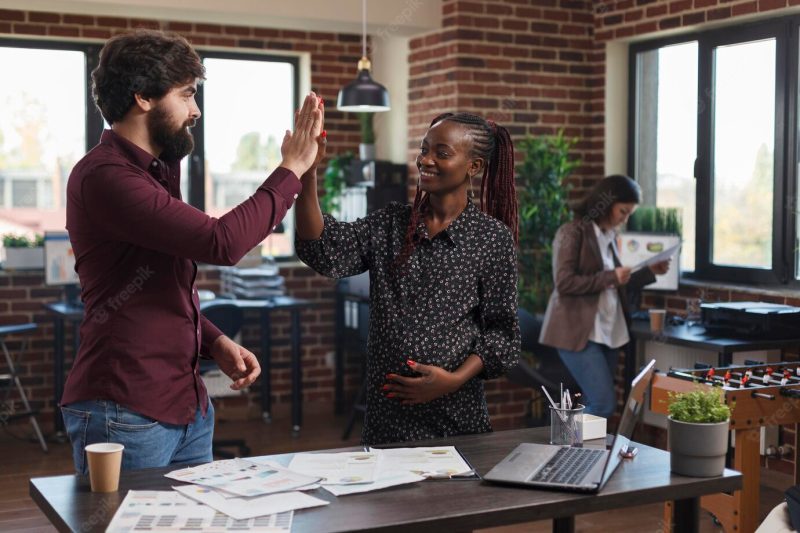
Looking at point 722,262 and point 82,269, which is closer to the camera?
point 82,269

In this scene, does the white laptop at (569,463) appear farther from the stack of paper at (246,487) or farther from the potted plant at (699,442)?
the stack of paper at (246,487)

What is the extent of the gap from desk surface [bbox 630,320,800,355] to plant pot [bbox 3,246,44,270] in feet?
11.4

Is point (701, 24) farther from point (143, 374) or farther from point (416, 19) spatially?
point (143, 374)

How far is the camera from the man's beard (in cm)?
211

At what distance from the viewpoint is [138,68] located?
204cm

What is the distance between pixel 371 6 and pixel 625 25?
150 centimetres

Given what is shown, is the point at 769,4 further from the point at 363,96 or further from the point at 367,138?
the point at 367,138

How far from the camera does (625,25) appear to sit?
19.2 ft

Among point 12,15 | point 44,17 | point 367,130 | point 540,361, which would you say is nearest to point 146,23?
point 44,17

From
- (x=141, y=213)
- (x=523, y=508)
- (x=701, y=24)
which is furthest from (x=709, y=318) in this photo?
(x=141, y=213)

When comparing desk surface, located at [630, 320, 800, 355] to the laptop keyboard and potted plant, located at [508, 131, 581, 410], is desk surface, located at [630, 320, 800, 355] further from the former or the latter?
the laptop keyboard

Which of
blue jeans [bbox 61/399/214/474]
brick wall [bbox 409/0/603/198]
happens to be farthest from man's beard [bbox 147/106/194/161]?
brick wall [bbox 409/0/603/198]

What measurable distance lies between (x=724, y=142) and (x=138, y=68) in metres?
4.14

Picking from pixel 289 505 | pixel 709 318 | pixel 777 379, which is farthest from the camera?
pixel 709 318
